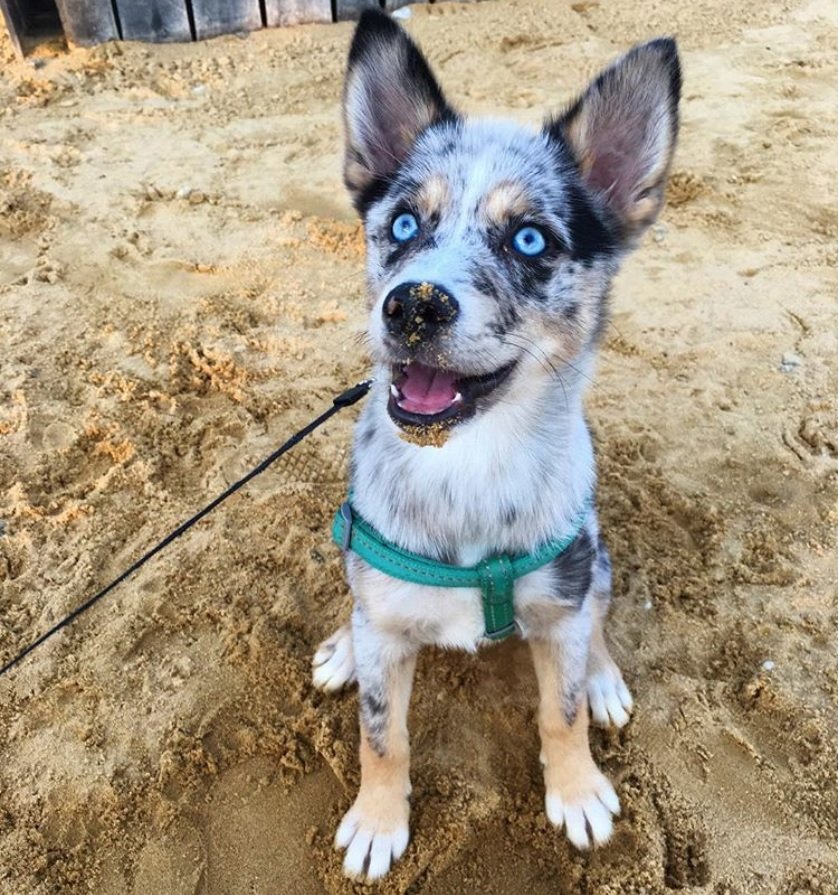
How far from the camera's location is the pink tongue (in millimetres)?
1954

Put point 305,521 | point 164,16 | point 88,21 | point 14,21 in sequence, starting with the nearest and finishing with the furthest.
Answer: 1. point 305,521
2. point 14,21
3. point 88,21
4. point 164,16

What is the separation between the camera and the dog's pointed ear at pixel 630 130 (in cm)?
208

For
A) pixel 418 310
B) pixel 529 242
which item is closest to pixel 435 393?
pixel 418 310

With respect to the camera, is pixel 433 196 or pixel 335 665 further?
pixel 335 665

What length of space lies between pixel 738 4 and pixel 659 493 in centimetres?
562

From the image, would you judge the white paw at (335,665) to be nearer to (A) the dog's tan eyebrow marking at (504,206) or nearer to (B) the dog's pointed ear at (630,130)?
(A) the dog's tan eyebrow marking at (504,206)

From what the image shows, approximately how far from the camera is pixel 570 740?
2.43 m

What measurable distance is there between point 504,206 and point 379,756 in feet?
5.16

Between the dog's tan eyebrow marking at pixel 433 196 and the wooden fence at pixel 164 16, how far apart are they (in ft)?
15.3

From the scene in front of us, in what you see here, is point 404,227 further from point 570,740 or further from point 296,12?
point 296,12

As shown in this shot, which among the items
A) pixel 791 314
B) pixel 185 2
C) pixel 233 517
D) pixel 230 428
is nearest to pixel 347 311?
pixel 230 428

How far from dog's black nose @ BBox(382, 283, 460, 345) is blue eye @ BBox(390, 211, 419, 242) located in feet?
1.36

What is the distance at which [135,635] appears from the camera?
2.88 metres

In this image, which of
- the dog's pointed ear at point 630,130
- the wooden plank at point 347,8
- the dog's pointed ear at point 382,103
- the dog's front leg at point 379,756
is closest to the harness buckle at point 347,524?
the dog's front leg at point 379,756
